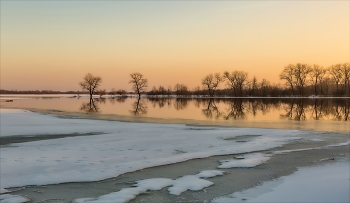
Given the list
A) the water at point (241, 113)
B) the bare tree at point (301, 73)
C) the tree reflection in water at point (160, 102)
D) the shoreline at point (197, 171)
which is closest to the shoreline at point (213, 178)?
the shoreline at point (197, 171)

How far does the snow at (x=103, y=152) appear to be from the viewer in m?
6.52

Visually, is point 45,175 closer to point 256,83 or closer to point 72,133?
point 72,133

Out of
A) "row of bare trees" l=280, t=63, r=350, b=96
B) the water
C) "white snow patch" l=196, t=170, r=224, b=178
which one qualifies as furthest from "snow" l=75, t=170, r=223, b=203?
"row of bare trees" l=280, t=63, r=350, b=96

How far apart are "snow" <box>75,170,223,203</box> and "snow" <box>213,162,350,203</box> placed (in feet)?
2.60

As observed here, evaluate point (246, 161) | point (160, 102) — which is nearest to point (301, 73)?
point (160, 102)

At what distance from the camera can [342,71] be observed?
82.6 metres

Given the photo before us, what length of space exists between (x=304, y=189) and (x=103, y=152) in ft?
18.7

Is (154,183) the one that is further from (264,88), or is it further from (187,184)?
(264,88)

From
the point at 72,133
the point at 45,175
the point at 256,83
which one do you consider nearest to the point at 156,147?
the point at 45,175

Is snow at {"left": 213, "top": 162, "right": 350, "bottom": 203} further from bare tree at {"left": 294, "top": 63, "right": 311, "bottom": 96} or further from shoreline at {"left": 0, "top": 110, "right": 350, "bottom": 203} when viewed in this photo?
bare tree at {"left": 294, "top": 63, "right": 311, "bottom": 96}

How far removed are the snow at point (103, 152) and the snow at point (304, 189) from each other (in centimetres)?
281

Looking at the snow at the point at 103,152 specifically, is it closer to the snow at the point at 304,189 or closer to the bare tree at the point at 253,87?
the snow at the point at 304,189

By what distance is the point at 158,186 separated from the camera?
18.5 ft

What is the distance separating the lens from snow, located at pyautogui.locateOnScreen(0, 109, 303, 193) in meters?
6.52
